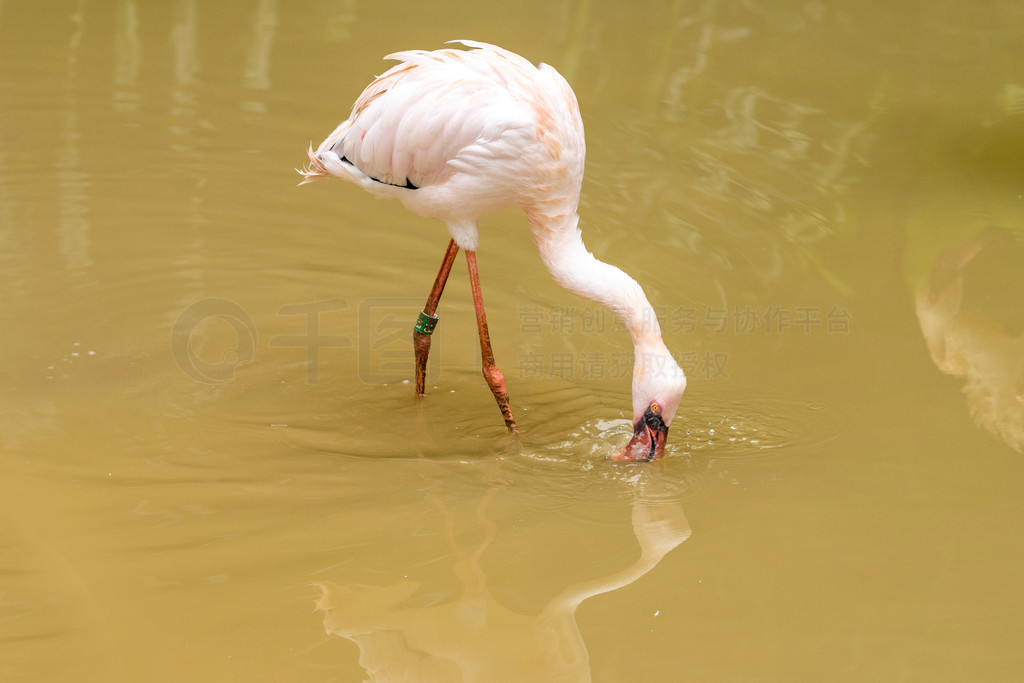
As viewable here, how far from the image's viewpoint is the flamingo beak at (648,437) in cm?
473

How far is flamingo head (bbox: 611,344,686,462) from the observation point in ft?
15.5

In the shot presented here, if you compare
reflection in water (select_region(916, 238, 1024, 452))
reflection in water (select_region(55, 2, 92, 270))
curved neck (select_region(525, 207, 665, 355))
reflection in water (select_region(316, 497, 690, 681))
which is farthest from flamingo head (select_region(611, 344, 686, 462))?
reflection in water (select_region(55, 2, 92, 270))

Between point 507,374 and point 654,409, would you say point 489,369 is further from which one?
point 654,409

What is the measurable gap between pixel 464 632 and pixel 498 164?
2.11 meters

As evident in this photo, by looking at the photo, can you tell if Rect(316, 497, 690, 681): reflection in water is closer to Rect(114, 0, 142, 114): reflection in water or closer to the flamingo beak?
the flamingo beak

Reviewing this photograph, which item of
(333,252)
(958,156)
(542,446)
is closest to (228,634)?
(542,446)

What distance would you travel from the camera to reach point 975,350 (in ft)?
19.3

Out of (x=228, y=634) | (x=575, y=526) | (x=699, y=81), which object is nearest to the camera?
(x=228, y=634)

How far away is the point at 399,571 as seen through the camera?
398 centimetres

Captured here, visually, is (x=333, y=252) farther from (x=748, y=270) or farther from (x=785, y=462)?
(x=785, y=462)

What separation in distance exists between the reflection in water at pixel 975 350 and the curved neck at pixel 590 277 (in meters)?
1.71

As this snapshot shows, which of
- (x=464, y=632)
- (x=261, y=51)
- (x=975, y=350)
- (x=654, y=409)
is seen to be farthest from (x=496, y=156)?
(x=261, y=51)

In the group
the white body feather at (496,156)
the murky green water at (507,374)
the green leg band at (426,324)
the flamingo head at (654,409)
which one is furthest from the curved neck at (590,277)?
the green leg band at (426,324)

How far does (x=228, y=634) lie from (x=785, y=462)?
248 cm
